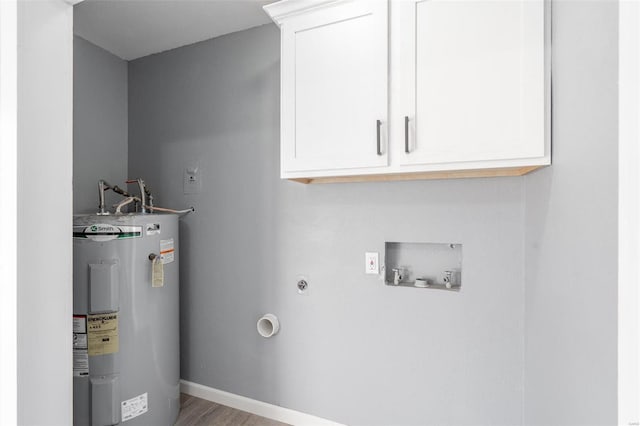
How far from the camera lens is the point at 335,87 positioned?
1.48 meters

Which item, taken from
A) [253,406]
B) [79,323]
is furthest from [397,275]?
[79,323]

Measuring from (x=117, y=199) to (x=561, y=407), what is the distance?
2772mm

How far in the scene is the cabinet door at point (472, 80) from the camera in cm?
116

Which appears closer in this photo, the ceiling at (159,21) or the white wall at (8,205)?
the white wall at (8,205)

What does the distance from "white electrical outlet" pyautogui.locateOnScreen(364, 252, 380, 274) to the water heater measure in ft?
3.77

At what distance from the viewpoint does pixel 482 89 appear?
4.03 ft

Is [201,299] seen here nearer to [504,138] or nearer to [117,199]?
[117,199]

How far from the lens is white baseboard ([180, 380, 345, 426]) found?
190 cm

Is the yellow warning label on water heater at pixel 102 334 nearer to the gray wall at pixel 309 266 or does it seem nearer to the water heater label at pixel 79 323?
the water heater label at pixel 79 323

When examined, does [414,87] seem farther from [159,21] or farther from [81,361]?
[81,361]

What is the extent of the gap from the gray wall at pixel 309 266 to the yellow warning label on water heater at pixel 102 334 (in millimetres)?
626

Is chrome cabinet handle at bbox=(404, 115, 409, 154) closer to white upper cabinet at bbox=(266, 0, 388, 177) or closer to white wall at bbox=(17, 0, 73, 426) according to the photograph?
white upper cabinet at bbox=(266, 0, 388, 177)

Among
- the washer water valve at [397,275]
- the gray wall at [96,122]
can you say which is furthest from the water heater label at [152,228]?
the washer water valve at [397,275]
